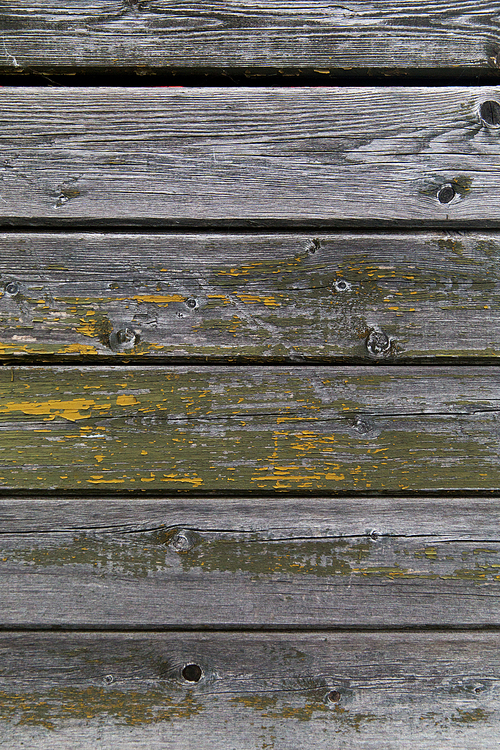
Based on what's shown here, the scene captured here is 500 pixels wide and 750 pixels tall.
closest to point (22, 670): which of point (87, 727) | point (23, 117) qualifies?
point (87, 727)

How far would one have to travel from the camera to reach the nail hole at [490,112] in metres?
0.93

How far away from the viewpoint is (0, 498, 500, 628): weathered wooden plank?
→ 0.93m

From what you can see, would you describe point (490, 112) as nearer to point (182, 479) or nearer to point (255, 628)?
point (182, 479)

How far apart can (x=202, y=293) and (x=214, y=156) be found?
0.28 meters

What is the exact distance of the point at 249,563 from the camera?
36.9 inches

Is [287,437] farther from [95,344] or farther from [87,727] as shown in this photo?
[87,727]

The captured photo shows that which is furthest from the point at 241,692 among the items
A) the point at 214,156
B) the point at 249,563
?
the point at 214,156

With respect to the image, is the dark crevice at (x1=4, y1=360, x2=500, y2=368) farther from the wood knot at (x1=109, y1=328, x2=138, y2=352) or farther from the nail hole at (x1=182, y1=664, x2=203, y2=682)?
the nail hole at (x1=182, y1=664, x2=203, y2=682)

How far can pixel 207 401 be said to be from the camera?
0.94 metres

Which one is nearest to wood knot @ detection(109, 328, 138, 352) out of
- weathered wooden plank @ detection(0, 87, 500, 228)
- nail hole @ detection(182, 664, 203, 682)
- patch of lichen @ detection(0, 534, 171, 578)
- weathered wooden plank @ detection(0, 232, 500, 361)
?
weathered wooden plank @ detection(0, 232, 500, 361)

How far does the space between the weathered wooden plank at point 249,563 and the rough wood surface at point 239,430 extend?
0.17 ft

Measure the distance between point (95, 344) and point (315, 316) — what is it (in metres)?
0.44

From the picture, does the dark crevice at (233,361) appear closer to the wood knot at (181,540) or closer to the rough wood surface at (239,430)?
the rough wood surface at (239,430)

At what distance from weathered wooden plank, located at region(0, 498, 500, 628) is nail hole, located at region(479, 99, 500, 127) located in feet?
2.51
